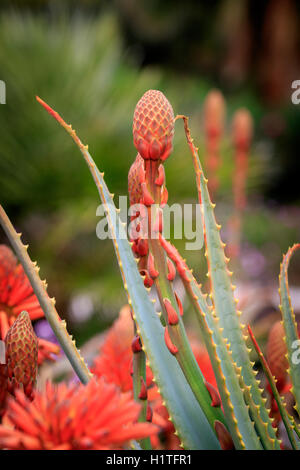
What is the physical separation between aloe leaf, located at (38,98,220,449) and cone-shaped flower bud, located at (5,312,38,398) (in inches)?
1.7

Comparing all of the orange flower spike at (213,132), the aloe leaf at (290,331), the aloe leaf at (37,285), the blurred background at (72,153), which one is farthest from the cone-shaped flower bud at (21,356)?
the blurred background at (72,153)

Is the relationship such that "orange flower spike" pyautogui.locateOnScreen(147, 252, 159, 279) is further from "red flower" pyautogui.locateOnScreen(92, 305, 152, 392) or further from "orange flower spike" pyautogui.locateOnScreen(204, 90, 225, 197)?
"orange flower spike" pyautogui.locateOnScreen(204, 90, 225, 197)

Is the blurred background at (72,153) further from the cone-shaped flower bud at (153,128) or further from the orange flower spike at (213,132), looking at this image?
the cone-shaped flower bud at (153,128)

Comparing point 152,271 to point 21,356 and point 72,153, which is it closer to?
point 21,356

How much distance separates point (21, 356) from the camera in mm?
250

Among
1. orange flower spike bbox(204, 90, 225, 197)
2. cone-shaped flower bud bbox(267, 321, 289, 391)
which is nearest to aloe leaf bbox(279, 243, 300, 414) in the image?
cone-shaped flower bud bbox(267, 321, 289, 391)

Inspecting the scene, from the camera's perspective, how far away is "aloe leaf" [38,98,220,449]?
265 mm

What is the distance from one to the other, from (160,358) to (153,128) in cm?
9

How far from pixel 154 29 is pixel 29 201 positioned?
7417 millimetres

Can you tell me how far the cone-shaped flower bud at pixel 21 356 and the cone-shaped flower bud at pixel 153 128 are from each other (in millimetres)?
83

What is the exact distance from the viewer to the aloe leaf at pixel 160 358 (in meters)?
0.26

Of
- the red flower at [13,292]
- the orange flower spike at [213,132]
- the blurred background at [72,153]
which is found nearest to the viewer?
the red flower at [13,292]

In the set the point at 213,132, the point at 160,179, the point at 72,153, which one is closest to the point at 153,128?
the point at 160,179

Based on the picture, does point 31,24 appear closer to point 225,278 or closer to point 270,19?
point 225,278
